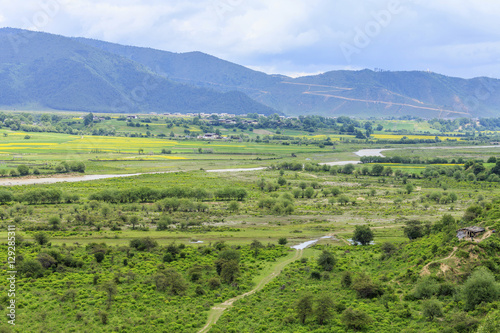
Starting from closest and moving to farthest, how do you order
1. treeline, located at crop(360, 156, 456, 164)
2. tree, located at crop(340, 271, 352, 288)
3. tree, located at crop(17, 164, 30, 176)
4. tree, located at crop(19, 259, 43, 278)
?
tree, located at crop(340, 271, 352, 288) → tree, located at crop(19, 259, 43, 278) → tree, located at crop(17, 164, 30, 176) → treeline, located at crop(360, 156, 456, 164)

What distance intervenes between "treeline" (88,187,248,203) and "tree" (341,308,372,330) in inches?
2132

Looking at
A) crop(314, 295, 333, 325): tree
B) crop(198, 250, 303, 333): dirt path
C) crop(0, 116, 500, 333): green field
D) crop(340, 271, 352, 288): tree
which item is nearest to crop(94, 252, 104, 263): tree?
crop(0, 116, 500, 333): green field

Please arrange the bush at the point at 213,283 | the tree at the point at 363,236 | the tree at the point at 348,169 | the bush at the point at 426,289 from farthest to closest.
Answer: the tree at the point at 348,169, the tree at the point at 363,236, the bush at the point at 213,283, the bush at the point at 426,289

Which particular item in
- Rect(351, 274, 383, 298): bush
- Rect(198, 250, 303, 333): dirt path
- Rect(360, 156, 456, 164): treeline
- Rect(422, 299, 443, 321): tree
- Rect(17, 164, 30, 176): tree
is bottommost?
Rect(198, 250, 303, 333): dirt path

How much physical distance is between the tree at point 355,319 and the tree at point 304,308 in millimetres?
2838

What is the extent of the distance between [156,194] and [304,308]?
54.2m

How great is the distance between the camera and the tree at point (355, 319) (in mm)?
33938

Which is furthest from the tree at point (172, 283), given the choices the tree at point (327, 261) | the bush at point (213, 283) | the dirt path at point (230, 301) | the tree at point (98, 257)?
the tree at point (327, 261)

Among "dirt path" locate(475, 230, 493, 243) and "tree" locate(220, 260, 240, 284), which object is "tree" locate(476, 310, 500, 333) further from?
"tree" locate(220, 260, 240, 284)

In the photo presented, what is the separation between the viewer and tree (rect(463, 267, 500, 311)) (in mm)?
33000

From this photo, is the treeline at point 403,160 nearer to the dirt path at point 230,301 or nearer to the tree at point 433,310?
the dirt path at point 230,301

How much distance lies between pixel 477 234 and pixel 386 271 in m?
9.49

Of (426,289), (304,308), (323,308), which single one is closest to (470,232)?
(426,289)

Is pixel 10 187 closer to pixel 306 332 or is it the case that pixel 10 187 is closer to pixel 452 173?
pixel 306 332
